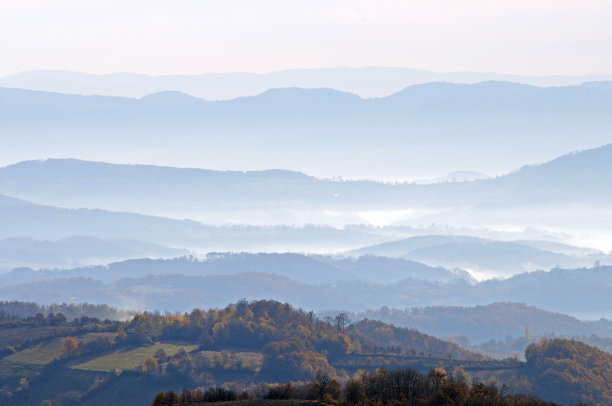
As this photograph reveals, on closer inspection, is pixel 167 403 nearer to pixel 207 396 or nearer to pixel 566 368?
pixel 207 396

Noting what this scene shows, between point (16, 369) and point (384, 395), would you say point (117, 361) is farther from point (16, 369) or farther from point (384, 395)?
point (384, 395)

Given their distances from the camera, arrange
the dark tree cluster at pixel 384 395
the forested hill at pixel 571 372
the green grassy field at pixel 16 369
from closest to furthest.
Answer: the dark tree cluster at pixel 384 395 < the forested hill at pixel 571 372 < the green grassy field at pixel 16 369

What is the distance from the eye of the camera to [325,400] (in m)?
80.0

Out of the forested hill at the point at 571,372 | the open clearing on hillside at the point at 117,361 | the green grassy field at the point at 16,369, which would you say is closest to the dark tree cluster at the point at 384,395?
the forested hill at the point at 571,372

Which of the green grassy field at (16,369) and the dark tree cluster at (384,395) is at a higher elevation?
the dark tree cluster at (384,395)

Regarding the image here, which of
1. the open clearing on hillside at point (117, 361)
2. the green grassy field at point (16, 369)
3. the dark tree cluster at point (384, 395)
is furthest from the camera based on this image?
Answer: the open clearing on hillside at point (117, 361)

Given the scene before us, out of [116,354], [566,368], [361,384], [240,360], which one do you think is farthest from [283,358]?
[361,384]

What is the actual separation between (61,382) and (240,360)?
91.6ft

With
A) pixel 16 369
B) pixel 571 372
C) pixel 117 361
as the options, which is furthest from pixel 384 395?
pixel 16 369

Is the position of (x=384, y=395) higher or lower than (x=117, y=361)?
higher

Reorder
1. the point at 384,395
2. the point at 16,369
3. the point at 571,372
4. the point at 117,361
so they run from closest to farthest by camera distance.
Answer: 1. the point at 384,395
2. the point at 571,372
3. the point at 16,369
4. the point at 117,361

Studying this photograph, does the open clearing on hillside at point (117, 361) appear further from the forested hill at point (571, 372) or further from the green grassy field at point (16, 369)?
the forested hill at point (571, 372)

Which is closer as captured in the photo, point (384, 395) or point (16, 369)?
point (384, 395)

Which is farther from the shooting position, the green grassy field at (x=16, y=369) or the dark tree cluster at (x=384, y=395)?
the green grassy field at (x=16, y=369)
